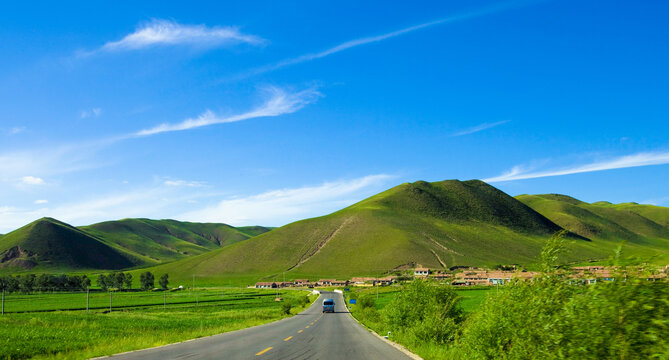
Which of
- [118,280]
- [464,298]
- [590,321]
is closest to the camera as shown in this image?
[590,321]

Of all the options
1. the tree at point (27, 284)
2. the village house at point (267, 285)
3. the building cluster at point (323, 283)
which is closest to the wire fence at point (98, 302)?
the tree at point (27, 284)

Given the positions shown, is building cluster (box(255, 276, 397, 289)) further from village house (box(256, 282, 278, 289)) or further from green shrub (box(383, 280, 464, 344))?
green shrub (box(383, 280, 464, 344))

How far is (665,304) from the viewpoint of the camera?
729cm

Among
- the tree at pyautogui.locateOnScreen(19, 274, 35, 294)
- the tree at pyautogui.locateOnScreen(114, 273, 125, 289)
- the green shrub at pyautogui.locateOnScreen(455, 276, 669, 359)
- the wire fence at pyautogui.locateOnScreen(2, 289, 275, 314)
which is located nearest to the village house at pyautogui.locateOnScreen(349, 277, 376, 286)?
the wire fence at pyautogui.locateOnScreen(2, 289, 275, 314)

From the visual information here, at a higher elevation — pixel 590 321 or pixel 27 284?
pixel 590 321

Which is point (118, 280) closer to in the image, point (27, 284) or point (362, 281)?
point (27, 284)

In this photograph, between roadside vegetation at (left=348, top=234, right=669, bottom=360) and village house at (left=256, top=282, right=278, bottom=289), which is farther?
village house at (left=256, top=282, right=278, bottom=289)

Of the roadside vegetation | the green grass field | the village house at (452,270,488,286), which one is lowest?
the village house at (452,270,488,286)

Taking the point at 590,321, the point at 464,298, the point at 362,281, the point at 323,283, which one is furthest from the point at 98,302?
the point at 362,281

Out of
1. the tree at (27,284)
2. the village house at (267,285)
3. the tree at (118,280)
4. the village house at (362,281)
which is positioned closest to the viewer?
the tree at (27,284)

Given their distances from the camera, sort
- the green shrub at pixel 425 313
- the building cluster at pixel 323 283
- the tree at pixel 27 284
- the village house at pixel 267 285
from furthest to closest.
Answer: the village house at pixel 267 285, the building cluster at pixel 323 283, the tree at pixel 27 284, the green shrub at pixel 425 313

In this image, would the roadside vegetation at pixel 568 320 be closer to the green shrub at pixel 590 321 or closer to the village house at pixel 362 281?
the green shrub at pixel 590 321

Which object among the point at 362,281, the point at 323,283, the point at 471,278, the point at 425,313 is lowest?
the point at 471,278

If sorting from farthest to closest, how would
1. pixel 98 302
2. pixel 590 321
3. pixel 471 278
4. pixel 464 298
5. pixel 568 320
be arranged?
pixel 471 278 < pixel 98 302 < pixel 464 298 < pixel 568 320 < pixel 590 321
